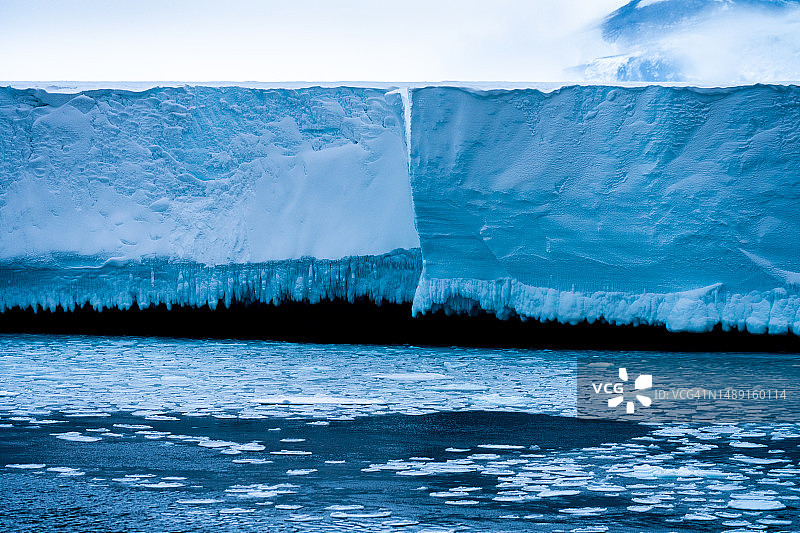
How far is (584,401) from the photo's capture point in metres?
3.51

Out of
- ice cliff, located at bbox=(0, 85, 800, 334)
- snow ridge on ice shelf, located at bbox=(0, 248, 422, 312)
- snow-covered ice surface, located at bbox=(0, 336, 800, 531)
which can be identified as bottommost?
snow-covered ice surface, located at bbox=(0, 336, 800, 531)

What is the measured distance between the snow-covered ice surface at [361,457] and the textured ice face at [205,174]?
4.60 feet

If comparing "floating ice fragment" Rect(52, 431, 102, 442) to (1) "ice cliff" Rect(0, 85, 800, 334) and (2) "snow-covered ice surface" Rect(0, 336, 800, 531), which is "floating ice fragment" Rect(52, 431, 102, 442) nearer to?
(2) "snow-covered ice surface" Rect(0, 336, 800, 531)

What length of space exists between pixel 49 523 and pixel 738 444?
5.32 ft

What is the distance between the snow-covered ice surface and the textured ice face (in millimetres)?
1403

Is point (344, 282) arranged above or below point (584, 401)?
above

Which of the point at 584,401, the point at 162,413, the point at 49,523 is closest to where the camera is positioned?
the point at 49,523

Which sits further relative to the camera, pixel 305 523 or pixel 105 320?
pixel 105 320

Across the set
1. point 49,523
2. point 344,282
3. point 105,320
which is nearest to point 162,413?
point 49,523

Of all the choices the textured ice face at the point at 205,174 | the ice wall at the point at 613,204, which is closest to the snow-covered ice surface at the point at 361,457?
the ice wall at the point at 613,204

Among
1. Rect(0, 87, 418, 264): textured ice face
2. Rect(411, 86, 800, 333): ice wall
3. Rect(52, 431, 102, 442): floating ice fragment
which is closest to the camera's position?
Rect(52, 431, 102, 442): floating ice fragment

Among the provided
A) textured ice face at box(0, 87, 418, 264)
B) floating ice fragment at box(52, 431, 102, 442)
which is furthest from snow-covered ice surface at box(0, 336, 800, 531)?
textured ice face at box(0, 87, 418, 264)

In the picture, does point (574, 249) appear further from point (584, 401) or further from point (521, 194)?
point (584, 401)

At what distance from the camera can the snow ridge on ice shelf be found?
5.48m
